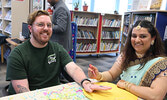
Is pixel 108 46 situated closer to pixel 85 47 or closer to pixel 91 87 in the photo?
pixel 85 47

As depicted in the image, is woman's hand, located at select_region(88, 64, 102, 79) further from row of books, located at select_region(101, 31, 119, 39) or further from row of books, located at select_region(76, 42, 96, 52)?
row of books, located at select_region(101, 31, 119, 39)

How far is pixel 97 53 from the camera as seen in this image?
5516 mm

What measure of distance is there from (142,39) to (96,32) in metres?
4.28

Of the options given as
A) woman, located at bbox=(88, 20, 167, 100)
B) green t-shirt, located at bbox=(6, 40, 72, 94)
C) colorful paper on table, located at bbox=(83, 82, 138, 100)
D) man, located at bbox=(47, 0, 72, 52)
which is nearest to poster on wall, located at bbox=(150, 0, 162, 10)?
man, located at bbox=(47, 0, 72, 52)

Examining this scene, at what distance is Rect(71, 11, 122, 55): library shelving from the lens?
5199 mm

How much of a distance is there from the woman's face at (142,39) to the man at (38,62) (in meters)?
0.53

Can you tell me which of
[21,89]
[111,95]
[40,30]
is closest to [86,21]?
[40,30]

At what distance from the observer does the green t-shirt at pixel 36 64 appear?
50.2 inches

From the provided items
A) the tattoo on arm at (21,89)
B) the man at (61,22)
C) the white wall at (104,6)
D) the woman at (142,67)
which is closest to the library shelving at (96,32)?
the white wall at (104,6)

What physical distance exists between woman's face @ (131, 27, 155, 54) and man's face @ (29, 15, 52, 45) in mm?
813

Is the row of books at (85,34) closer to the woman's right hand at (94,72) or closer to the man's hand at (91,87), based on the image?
the woman's right hand at (94,72)

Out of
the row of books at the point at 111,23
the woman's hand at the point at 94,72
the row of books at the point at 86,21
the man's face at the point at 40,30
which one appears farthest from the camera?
the row of books at the point at 111,23

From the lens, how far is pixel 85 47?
529 centimetres

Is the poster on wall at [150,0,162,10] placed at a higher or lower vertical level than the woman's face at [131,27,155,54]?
higher
